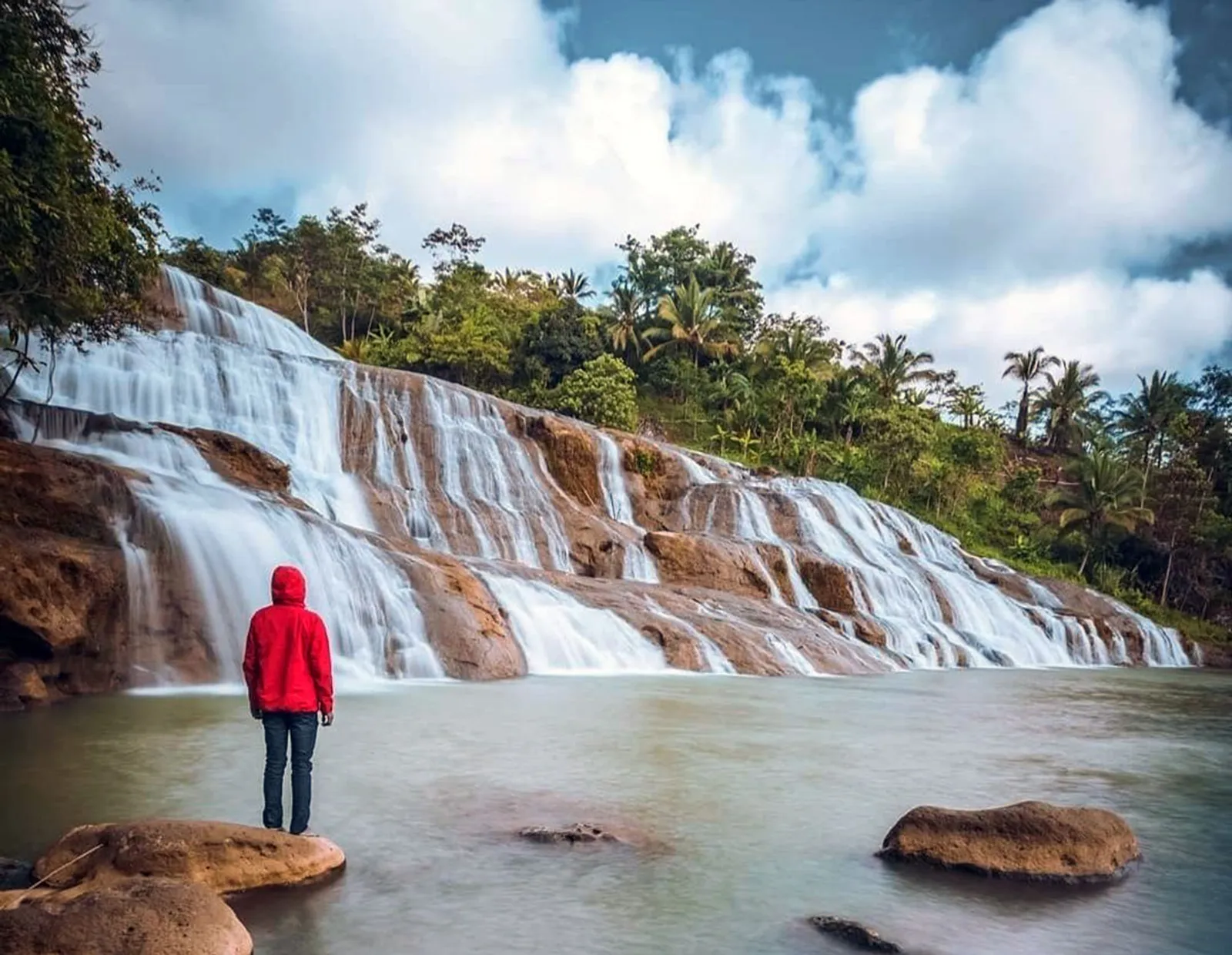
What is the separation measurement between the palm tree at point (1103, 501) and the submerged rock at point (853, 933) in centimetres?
4325

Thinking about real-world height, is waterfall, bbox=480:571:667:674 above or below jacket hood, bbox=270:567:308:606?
below

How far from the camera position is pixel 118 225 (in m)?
12.4

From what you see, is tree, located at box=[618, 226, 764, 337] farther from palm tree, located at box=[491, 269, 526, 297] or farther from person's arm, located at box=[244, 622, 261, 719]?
person's arm, located at box=[244, 622, 261, 719]

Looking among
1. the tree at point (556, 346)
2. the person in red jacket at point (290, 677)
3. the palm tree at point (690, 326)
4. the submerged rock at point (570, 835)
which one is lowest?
the submerged rock at point (570, 835)

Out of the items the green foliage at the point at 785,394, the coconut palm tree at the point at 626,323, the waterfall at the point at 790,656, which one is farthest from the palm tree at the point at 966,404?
the waterfall at the point at 790,656

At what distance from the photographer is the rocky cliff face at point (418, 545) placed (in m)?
11.7

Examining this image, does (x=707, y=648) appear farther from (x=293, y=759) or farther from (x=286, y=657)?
(x=286, y=657)

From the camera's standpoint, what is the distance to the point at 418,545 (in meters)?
19.0

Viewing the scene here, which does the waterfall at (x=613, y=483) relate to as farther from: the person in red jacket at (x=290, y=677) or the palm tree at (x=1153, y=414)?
the palm tree at (x=1153, y=414)

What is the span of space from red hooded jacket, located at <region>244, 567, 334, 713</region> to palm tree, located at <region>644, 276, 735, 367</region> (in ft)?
161

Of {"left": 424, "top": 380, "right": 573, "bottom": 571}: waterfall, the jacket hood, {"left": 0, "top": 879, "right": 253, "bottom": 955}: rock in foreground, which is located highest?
{"left": 424, "top": 380, "right": 573, "bottom": 571}: waterfall

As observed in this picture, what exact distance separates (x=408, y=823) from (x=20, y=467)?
28.5 ft

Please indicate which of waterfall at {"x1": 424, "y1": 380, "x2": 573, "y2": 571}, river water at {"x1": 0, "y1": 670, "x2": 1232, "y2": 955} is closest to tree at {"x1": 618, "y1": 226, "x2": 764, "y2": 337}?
waterfall at {"x1": 424, "y1": 380, "x2": 573, "y2": 571}

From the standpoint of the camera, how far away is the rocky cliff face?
38.2 feet
